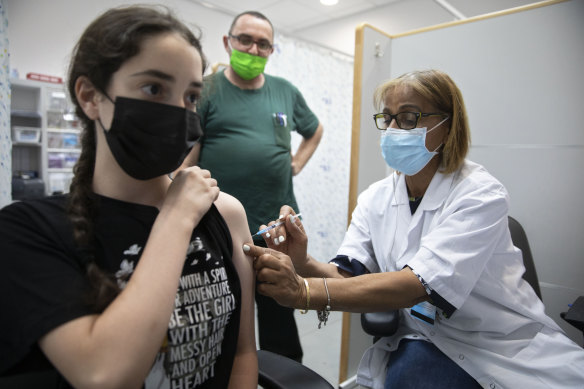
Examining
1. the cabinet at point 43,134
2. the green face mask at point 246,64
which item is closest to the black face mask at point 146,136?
the green face mask at point 246,64

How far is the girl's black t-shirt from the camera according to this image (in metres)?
0.62

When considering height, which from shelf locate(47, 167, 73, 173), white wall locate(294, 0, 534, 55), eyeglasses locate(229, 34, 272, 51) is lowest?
shelf locate(47, 167, 73, 173)

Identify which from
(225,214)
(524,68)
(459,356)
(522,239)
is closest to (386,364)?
(459,356)

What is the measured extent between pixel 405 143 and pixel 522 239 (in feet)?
2.16

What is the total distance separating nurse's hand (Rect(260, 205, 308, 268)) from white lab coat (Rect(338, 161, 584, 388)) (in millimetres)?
340

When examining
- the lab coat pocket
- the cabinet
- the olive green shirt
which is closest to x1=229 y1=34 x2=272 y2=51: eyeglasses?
the olive green shirt

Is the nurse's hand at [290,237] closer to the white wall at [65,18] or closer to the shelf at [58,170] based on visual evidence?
the white wall at [65,18]

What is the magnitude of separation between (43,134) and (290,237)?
15.5 ft

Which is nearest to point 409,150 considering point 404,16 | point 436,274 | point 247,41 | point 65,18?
point 436,274

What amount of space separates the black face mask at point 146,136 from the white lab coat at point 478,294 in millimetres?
782

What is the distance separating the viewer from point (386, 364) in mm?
1392

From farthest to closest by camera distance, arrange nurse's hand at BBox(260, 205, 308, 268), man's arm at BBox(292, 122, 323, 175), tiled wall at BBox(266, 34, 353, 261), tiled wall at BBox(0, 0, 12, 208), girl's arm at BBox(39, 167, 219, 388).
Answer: tiled wall at BBox(266, 34, 353, 261) < man's arm at BBox(292, 122, 323, 175) < tiled wall at BBox(0, 0, 12, 208) < nurse's hand at BBox(260, 205, 308, 268) < girl's arm at BBox(39, 167, 219, 388)

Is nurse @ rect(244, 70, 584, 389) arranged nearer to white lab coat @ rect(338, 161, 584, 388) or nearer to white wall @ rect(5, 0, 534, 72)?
white lab coat @ rect(338, 161, 584, 388)

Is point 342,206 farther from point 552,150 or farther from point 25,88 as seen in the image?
point 25,88
